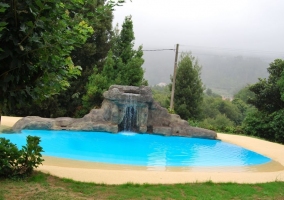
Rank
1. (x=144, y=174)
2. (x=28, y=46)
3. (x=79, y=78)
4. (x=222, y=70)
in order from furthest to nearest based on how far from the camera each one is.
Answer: (x=222, y=70), (x=79, y=78), (x=144, y=174), (x=28, y=46)

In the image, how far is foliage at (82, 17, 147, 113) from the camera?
15.4 metres

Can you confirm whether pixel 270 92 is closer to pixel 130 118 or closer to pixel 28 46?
pixel 130 118

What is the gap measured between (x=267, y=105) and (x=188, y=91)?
6015 millimetres

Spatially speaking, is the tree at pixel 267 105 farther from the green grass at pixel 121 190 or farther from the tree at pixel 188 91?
the green grass at pixel 121 190

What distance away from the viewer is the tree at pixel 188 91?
2005 centimetres

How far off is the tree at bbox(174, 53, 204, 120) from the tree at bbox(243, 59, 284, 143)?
16.2 feet

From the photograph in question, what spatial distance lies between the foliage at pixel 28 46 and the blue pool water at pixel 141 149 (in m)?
5.00

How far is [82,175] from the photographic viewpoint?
17.7ft

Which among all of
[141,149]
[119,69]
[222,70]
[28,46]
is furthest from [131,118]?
[222,70]

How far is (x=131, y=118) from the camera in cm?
1308

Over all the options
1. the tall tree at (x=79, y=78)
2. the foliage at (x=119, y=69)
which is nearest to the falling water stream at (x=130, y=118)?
the foliage at (x=119, y=69)

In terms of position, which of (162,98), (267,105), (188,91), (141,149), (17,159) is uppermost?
(188,91)

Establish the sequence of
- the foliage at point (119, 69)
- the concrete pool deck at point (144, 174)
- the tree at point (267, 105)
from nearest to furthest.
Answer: the concrete pool deck at point (144, 174) < the tree at point (267, 105) < the foliage at point (119, 69)

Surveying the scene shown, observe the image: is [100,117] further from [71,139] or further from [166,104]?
[166,104]
